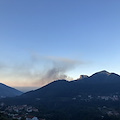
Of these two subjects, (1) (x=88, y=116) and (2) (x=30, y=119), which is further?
(1) (x=88, y=116)

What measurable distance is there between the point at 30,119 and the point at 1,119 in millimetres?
30426

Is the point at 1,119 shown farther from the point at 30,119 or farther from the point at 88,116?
the point at 88,116

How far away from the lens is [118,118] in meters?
108

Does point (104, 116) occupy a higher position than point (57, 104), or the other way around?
point (57, 104)

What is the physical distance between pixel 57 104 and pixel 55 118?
209 feet

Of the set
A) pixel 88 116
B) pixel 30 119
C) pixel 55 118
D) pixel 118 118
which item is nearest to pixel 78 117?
pixel 88 116

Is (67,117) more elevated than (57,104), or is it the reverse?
(57,104)

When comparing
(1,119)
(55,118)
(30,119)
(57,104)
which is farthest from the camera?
(57,104)

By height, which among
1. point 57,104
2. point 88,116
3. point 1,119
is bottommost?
point 1,119

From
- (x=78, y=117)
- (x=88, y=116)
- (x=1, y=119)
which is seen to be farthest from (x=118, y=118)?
(x=1, y=119)

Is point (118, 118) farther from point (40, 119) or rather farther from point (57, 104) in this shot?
point (57, 104)

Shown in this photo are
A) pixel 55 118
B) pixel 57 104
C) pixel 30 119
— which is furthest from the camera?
pixel 57 104

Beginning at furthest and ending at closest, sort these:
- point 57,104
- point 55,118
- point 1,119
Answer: point 57,104 → point 55,118 → point 1,119

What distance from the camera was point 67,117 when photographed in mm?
117312
